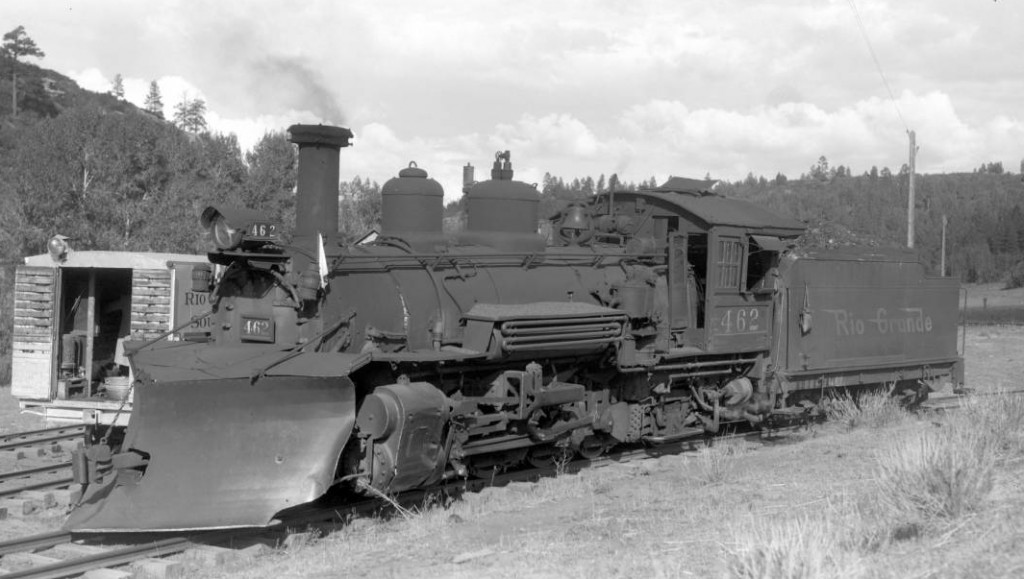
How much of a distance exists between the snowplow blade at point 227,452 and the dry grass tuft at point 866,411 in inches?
361

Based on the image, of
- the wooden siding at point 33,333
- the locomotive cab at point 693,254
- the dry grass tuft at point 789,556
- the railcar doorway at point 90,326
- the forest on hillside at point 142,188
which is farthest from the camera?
the forest on hillside at point 142,188

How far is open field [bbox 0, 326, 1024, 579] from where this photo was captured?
609cm

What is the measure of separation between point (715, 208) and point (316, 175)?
6.03 meters

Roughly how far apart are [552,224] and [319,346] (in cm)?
585

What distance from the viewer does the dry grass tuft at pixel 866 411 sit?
14578 mm

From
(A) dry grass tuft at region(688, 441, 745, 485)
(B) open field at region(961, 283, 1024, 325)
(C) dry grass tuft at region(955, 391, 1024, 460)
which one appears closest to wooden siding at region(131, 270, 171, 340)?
(A) dry grass tuft at region(688, 441, 745, 485)

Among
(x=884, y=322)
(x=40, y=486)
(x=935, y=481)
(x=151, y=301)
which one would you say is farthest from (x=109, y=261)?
(x=884, y=322)

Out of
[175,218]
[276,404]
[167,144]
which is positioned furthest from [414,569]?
[167,144]

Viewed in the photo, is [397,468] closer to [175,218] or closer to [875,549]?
[875,549]

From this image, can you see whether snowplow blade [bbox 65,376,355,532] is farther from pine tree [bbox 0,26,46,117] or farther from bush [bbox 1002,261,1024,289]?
pine tree [bbox 0,26,46,117]

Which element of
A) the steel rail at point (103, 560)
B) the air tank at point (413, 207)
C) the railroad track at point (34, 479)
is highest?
the air tank at point (413, 207)

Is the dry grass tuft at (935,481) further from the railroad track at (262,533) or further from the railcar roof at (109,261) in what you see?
the railcar roof at (109,261)

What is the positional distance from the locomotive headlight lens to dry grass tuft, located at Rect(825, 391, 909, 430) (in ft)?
32.1

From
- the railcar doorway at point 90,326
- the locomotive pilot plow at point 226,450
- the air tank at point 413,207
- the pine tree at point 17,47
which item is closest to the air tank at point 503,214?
the air tank at point 413,207
